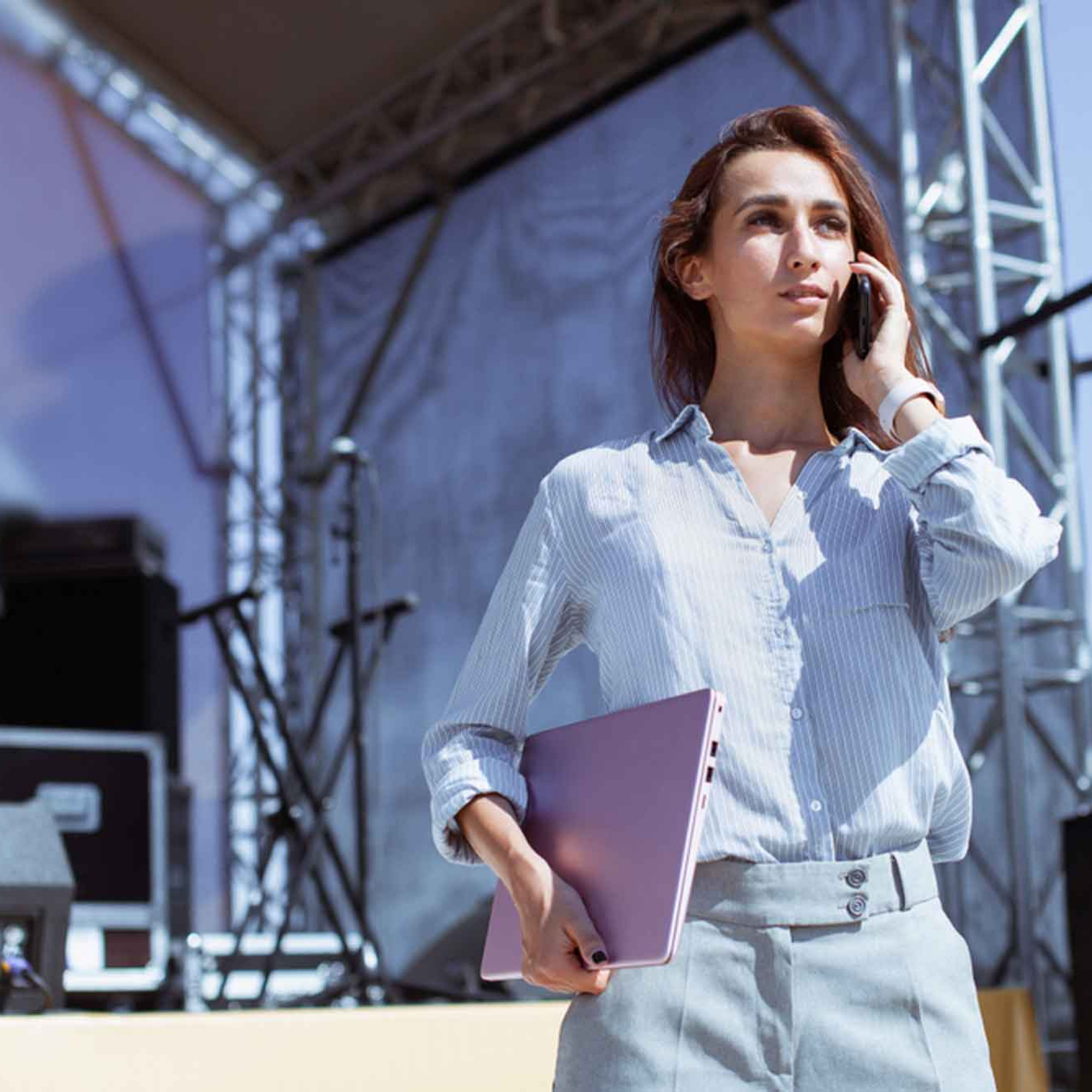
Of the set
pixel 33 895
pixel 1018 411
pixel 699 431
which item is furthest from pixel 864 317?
pixel 1018 411

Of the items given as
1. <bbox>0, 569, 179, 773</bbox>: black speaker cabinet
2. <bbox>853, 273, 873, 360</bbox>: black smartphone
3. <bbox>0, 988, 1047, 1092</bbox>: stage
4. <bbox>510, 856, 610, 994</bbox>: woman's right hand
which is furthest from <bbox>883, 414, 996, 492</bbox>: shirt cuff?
<bbox>0, 569, 179, 773</bbox>: black speaker cabinet

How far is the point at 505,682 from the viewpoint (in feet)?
3.67

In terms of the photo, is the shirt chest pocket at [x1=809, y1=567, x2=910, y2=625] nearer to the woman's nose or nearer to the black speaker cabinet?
the woman's nose

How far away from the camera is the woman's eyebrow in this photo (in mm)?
1165

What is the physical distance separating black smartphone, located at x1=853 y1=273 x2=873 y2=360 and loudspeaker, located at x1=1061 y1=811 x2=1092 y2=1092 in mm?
2462

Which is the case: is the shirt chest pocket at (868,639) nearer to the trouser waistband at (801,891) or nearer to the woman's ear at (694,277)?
the trouser waistband at (801,891)

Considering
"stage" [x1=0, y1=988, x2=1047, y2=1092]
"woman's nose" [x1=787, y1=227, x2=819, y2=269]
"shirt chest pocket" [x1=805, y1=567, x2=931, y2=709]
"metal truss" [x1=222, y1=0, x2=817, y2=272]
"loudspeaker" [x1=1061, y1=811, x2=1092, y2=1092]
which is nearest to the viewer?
"shirt chest pocket" [x1=805, y1=567, x2=931, y2=709]

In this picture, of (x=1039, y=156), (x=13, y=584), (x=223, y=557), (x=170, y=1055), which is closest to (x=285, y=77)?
(x=223, y=557)

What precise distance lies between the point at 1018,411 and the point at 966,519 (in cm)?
376

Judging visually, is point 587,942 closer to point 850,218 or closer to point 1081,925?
point 850,218

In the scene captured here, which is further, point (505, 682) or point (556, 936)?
point (505, 682)

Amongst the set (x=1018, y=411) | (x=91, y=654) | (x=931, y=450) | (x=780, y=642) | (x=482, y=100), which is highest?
(x=482, y=100)

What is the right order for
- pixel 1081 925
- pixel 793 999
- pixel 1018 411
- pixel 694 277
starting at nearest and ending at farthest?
pixel 793 999 < pixel 694 277 < pixel 1081 925 < pixel 1018 411

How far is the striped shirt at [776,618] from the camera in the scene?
1007 mm
